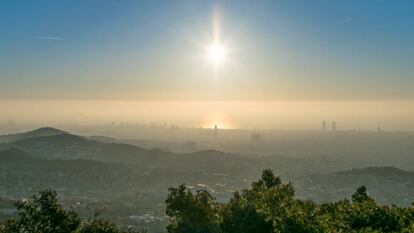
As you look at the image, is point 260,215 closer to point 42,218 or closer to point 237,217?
point 237,217

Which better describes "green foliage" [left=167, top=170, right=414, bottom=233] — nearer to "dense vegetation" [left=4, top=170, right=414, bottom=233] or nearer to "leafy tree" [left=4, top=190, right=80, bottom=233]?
"dense vegetation" [left=4, top=170, right=414, bottom=233]

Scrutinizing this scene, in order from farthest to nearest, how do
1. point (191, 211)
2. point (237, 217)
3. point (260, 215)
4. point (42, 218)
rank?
point (191, 211), point (237, 217), point (260, 215), point (42, 218)

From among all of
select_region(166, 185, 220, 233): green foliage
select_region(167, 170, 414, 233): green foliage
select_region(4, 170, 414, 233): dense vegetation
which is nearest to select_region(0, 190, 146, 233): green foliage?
select_region(4, 170, 414, 233): dense vegetation

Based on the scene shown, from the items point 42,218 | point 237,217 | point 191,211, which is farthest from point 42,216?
point 237,217

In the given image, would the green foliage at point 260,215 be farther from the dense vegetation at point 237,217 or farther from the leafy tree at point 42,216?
the leafy tree at point 42,216

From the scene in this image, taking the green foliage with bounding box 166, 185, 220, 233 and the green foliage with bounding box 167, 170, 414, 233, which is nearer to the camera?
the green foliage with bounding box 167, 170, 414, 233

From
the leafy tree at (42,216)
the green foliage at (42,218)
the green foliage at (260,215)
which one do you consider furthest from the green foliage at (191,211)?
the leafy tree at (42,216)

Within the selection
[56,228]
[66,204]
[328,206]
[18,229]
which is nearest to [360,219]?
[328,206]

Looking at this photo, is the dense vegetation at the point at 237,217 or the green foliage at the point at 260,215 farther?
the green foliage at the point at 260,215
